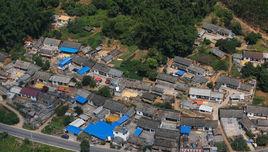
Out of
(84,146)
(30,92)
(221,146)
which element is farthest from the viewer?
(30,92)

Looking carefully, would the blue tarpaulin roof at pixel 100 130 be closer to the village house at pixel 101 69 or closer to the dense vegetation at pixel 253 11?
the village house at pixel 101 69

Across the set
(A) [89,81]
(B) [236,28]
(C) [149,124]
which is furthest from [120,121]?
(B) [236,28]

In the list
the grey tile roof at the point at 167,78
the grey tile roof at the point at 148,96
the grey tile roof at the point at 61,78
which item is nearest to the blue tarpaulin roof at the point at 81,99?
the grey tile roof at the point at 61,78

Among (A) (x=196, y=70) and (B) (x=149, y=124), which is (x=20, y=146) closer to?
(B) (x=149, y=124)

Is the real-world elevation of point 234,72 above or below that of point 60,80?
above

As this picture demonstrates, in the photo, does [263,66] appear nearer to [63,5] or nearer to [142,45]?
[142,45]
